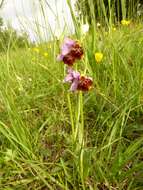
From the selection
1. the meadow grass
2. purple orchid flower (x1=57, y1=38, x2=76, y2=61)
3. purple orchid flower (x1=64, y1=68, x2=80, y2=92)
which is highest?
purple orchid flower (x1=57, y1=38, x2=76, y2=61)

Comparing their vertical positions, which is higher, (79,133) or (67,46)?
(67,46)

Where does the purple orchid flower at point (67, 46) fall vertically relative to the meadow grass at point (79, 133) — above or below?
above

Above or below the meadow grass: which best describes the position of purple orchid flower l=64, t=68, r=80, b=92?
above

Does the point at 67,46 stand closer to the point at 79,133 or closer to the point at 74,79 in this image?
the point at 74,79

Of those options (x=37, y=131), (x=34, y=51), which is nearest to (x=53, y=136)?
(x=37, y=131)

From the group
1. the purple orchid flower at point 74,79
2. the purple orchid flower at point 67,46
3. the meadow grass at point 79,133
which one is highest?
the purple orchid flower at point 67,46

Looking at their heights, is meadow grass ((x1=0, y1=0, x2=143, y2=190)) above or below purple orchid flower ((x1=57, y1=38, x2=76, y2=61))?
below

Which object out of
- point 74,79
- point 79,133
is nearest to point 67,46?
point 74,79

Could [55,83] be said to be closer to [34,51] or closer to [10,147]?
[10,147]
